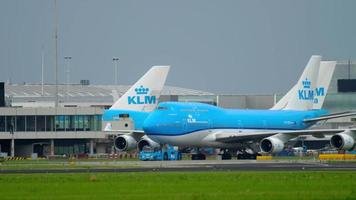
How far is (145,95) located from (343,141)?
120ft

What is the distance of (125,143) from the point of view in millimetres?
116875

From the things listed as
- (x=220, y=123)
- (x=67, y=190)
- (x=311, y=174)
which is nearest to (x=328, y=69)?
(x=220, y=123)

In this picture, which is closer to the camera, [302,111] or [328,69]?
[302,111]

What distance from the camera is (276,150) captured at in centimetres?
10681

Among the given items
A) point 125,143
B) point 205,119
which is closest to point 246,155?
point 205,119

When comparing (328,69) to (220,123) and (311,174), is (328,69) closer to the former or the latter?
(220,123)

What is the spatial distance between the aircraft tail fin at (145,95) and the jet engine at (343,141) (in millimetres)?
33954

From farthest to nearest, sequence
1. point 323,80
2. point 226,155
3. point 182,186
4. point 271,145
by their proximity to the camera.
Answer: point 323,80 < point 226,155 < point 271,145 < point 182,186

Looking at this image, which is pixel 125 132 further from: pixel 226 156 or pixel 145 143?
pixel 226 156

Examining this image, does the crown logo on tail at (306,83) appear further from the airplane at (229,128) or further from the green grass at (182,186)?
the green grass at (182,186)

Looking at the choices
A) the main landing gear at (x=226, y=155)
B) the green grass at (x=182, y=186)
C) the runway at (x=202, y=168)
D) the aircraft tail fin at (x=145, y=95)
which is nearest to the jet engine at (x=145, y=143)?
the main landing gear at (x=226, y=155)

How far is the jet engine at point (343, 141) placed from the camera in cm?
10162

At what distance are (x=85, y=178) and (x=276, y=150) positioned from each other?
43.3m

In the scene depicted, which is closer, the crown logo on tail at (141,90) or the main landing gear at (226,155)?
the main landing gear at (226,155)
